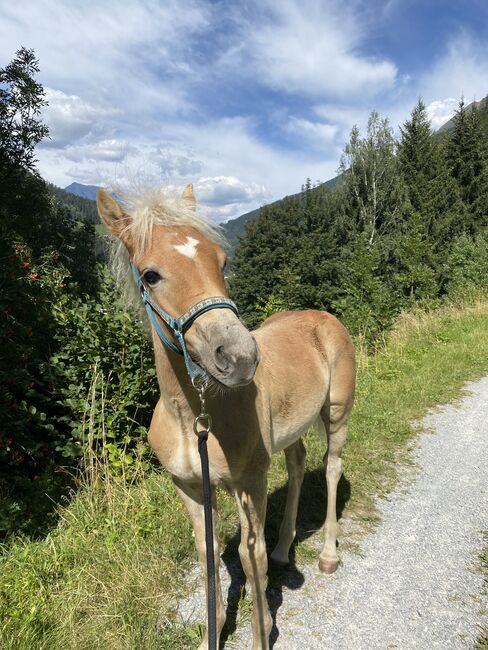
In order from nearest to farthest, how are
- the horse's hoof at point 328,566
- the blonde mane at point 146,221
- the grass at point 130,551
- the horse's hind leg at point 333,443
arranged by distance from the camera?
the blonde mane at point 146,221 < the grass at point 130,551 < the horse's hoof at point 328,566 < the horse's hind leg at point 333,443

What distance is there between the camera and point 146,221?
192 centimetres

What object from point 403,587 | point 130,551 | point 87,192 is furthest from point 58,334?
point 403,587

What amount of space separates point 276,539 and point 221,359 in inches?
104

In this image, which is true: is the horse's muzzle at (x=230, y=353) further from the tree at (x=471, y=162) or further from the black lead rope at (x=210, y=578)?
the tree at (x=471, y=162)

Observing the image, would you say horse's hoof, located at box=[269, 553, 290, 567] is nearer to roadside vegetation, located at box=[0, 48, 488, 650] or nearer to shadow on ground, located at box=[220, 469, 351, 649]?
shadow on ground, located at box=[220, 469, 351, 649]

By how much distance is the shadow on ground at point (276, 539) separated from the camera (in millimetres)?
2842

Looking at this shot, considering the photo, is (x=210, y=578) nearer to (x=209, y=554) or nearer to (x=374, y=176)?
(x=209, y=554)

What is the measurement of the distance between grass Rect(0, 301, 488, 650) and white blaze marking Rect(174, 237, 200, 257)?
2218 mm

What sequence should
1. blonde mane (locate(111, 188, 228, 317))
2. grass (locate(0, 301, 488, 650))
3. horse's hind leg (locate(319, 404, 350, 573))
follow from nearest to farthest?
blonde mane (locate(111, 188, 228, 317)), grass (locate(0, 301, 488, 650)), horse's hind leg (locate(319, 404, 350, 573))

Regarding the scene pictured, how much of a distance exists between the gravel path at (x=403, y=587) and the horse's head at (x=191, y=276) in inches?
83.8

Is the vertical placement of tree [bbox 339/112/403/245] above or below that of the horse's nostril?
above

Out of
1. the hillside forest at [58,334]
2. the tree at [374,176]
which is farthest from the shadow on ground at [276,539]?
the tree at [374,176]

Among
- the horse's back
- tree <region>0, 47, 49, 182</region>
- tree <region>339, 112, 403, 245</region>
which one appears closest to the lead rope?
the horse's back

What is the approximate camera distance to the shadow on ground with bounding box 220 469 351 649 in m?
2.84
